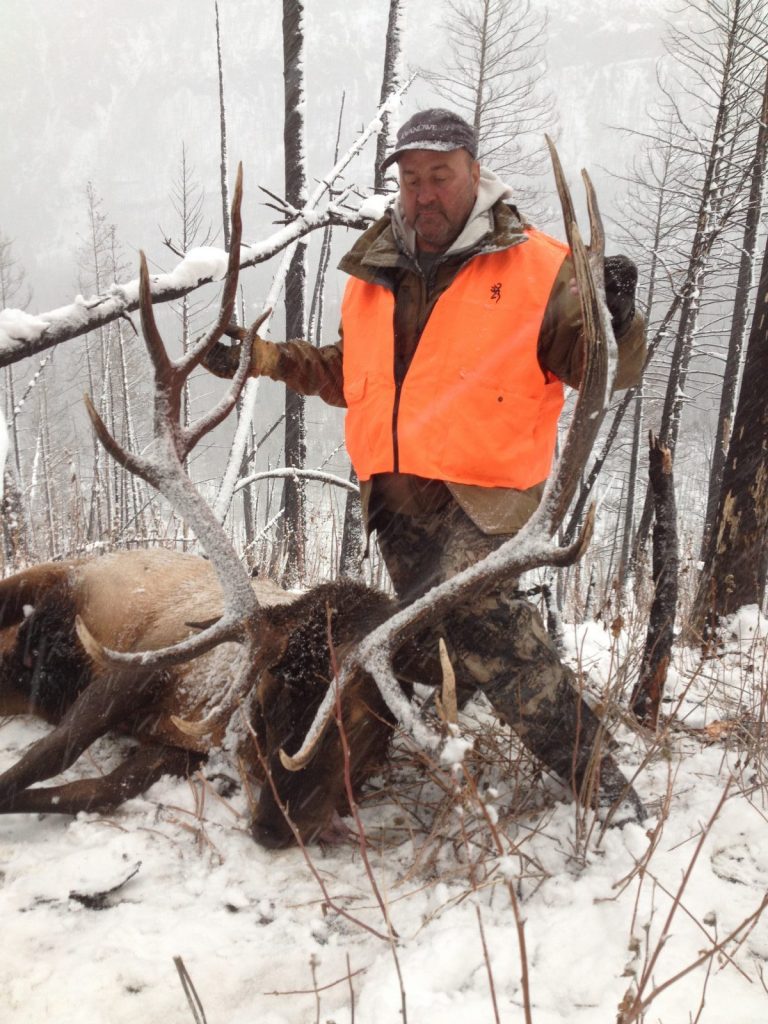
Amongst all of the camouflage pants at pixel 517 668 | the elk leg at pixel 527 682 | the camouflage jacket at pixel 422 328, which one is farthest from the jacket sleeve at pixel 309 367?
the elk leg at pixel 527 682

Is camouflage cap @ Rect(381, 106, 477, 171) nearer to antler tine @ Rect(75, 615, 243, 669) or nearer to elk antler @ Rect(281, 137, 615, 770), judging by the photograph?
elk antler @ Rect(281, 137, 615, 770)

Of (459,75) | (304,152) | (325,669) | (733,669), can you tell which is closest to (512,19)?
(459,75)

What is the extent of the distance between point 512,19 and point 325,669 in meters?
21.7

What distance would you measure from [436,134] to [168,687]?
98.9 inches

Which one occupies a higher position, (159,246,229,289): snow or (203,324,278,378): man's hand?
(159,246,229,289): snow

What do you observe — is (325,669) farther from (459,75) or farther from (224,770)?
(459,75)

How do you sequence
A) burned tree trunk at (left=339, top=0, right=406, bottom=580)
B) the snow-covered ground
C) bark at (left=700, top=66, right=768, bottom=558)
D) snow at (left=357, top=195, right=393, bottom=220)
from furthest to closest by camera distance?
bark at (left=700, top=66, right=768, bottom=558) → burned tree trunk at (left=339, top=0, right=406, bottom=580) → snow at (left=357, top=195, right=393, bottom=220) → the snow-covered ground

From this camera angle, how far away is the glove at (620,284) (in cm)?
210

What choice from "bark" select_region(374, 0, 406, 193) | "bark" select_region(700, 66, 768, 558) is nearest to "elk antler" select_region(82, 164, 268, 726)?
"bark" select_region(374, 0, 406, 193)

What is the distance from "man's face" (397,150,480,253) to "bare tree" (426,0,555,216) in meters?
15.1

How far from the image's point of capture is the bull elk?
1.97 m

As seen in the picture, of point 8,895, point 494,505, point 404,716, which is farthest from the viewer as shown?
point 494,505

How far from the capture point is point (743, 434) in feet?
14.3

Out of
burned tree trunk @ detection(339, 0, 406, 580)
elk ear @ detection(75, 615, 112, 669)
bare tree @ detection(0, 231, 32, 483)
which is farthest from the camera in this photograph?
bare tree @ detection(0, 231, 32, 483)
